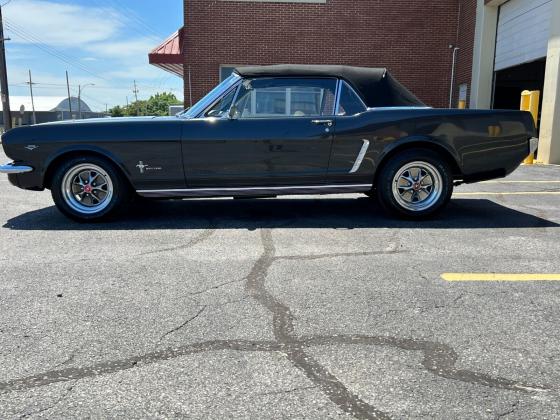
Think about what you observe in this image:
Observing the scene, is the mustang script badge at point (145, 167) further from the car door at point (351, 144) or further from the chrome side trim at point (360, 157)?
the chrome side trim at point (360, 157)

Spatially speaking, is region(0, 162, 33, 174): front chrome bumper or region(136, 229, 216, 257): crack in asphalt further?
region(0, 162, 33, 174): front chrome bumper

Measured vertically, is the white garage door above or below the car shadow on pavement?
above

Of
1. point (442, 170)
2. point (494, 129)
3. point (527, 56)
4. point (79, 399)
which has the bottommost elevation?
point (79, 399)

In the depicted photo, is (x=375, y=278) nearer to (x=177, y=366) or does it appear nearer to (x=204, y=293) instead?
(x=204, y=293)

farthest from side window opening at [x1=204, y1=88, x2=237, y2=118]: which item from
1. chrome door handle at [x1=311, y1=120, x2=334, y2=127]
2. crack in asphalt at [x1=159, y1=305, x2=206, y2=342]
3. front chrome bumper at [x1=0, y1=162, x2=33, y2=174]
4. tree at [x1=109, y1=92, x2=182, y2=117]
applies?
tree at [x1=109, y1=92, x2=182, y2=117]

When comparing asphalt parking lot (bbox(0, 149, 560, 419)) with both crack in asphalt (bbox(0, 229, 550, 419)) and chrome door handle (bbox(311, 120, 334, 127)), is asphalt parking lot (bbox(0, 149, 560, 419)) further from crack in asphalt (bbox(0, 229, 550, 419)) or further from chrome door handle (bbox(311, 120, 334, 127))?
chrome door handle (bbox(311, 120, 334, 127))

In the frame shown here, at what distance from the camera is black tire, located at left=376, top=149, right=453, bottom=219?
5.57 m

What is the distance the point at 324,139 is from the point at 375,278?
6.94 ft

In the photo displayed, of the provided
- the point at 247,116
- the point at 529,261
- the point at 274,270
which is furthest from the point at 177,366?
the point at 247,116

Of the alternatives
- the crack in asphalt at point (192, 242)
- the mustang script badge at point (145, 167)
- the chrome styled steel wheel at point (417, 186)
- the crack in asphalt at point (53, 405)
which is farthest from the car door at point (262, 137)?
the crack in asphalt at point (53, 405)

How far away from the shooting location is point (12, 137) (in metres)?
A: 5.44

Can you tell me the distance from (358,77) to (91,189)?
3.23 meters

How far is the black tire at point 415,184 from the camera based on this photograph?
5.57 meters

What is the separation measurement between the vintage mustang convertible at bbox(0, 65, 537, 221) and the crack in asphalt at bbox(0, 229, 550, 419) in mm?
2583
